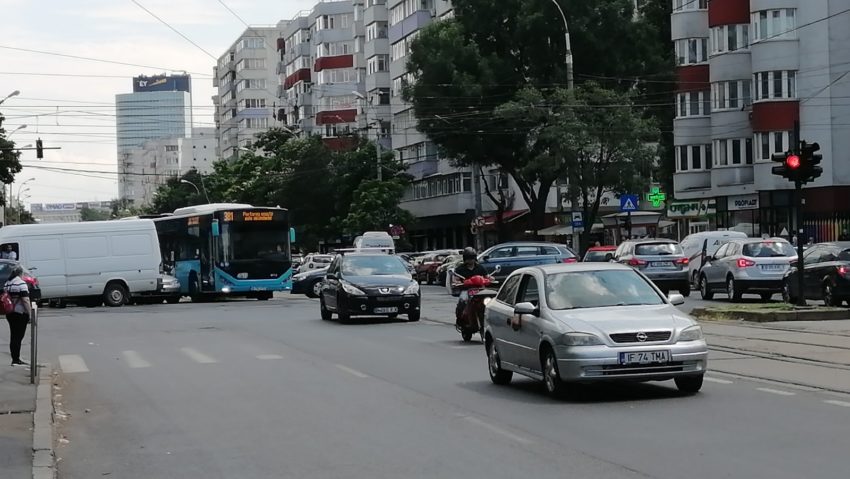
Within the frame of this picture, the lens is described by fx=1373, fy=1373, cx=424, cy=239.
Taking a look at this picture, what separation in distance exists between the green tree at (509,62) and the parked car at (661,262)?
948 inches

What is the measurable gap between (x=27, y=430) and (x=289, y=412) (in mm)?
2631

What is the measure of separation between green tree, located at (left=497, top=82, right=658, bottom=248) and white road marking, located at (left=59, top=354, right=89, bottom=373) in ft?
101

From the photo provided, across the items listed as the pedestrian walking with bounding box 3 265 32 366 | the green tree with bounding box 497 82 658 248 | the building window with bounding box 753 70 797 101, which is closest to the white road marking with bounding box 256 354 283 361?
the pedestrian walking with bounding box 3 265 32 366

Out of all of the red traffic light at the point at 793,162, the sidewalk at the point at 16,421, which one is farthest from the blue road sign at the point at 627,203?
the sidewalk at the point at 16,421

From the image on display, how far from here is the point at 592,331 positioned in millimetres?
13602

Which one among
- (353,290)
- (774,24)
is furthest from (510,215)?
(353,290)

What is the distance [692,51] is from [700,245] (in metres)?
25.2

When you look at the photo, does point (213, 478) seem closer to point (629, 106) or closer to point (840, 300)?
point (840, 300)

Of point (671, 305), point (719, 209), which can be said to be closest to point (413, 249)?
point (719, 209)

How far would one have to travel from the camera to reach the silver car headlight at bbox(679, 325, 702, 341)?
13680 millimetres

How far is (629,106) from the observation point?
5338cm

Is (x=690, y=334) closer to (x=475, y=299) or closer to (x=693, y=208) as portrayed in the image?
(x=475, y=299)

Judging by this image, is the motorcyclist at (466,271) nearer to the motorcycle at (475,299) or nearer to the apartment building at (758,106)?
the motorcycle at (475,299)

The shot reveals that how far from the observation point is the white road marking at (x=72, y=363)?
801 inches
